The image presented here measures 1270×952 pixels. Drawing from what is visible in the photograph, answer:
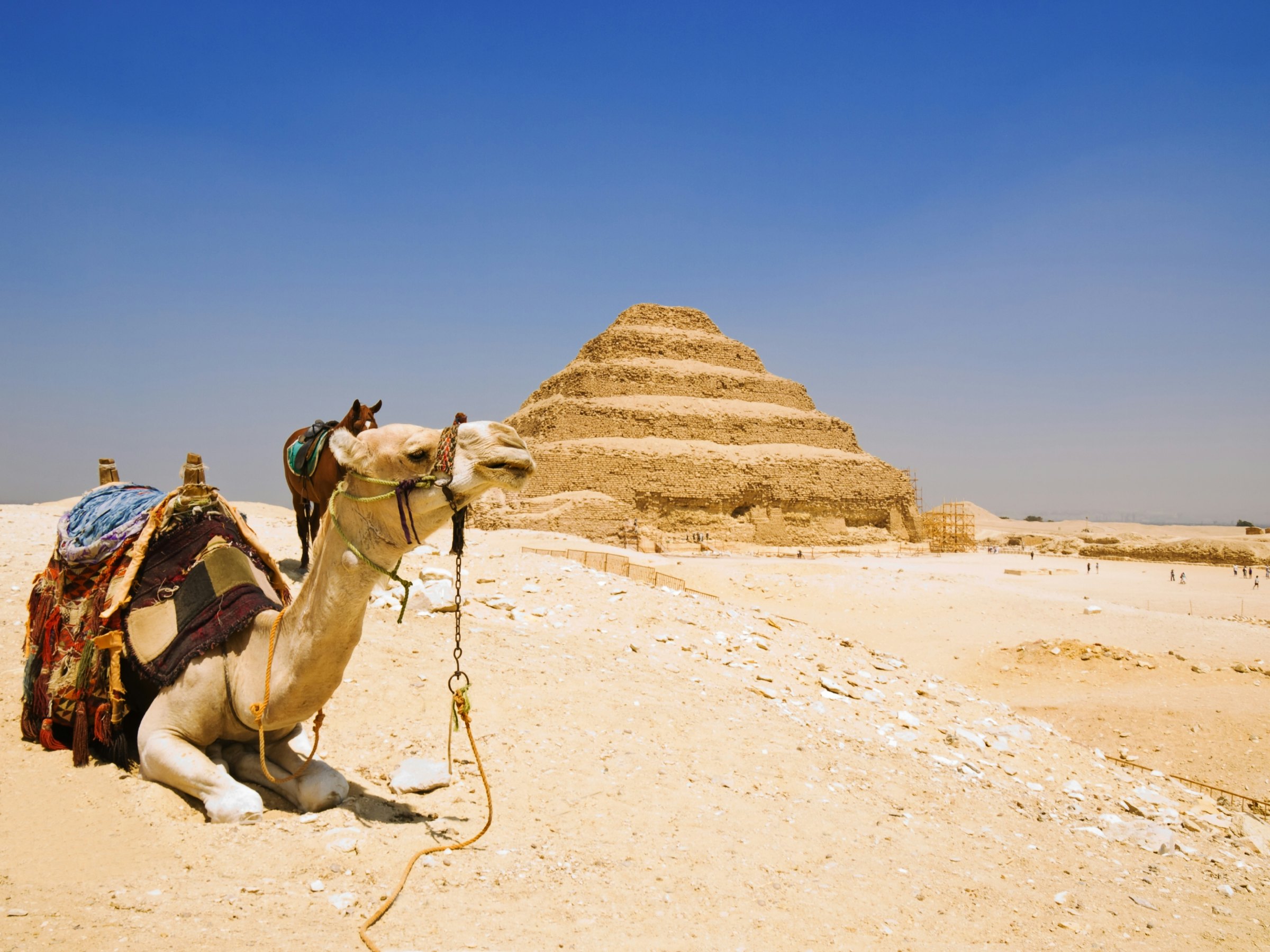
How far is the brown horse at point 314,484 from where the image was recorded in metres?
6.26

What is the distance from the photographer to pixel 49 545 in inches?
382

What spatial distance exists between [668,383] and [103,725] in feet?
142

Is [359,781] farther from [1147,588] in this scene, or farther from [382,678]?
[1147,588]

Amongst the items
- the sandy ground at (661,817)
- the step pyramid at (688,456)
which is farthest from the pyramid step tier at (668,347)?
the sandy ground at (661,817)

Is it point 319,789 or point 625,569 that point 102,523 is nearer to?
point 319,789

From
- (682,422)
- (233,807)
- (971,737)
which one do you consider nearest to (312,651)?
(233,807)

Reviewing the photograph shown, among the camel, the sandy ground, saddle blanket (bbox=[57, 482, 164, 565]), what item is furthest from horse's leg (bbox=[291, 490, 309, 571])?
the camel

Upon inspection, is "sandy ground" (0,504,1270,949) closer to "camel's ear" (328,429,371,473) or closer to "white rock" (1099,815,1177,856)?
"white rock" (1099,815,1177,856)

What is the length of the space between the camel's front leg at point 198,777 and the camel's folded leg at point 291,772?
0.19 m

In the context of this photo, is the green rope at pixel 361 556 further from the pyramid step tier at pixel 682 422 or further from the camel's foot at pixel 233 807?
the pyramid step tier at pixel 682 422

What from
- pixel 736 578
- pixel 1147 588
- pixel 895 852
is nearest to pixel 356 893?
pixel 895 852

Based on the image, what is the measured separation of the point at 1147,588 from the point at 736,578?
17706 millimetres

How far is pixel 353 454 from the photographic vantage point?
9.52 ft

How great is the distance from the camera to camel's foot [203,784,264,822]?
309 cm
